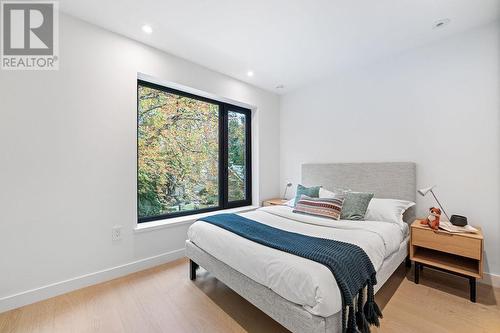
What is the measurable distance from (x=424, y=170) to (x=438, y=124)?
56 centimetres

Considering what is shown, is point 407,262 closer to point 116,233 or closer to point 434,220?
point 434,220

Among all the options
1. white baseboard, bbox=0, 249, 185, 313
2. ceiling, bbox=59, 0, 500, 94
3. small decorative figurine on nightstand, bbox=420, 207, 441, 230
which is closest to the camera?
white baseboard, bbox=0, 249, 185, 313

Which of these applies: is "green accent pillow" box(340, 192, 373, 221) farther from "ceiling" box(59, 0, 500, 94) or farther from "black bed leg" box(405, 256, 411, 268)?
"ceiling" box(59, 0, 500, 94)

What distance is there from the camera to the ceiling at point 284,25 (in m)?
2.07

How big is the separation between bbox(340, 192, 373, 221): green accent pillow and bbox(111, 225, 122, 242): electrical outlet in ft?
8.40

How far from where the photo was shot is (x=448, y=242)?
2125 millimetres

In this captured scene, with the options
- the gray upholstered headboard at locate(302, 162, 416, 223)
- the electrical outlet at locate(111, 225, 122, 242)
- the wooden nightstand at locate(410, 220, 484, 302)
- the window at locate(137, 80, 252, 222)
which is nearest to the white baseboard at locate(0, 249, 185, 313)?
the electrical outlet at locate(111, 225, 122, 242)

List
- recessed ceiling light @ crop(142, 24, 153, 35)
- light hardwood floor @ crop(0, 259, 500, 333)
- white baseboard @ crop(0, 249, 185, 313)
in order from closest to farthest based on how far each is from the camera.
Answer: light hardwood floor @ crop(0, 259, 500, 333) < white baseboard @ crop(0, 249, 185, 313) < recessed ceiling light @ crop(142, 24, 153, 35)

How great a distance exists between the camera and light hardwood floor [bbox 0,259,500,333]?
1701mm

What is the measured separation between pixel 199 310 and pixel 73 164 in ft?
6.13

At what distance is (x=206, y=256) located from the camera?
85.6 inches

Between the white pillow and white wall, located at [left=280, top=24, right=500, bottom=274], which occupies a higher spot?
white wall, located at [left=280, top=24, right=500, bottom=274]

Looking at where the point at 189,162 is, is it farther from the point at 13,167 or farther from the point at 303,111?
the point at 303,111

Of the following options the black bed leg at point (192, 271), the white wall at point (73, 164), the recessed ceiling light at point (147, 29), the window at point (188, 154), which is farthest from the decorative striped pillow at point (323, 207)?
the recessed ceiling light at point (147, 29)
